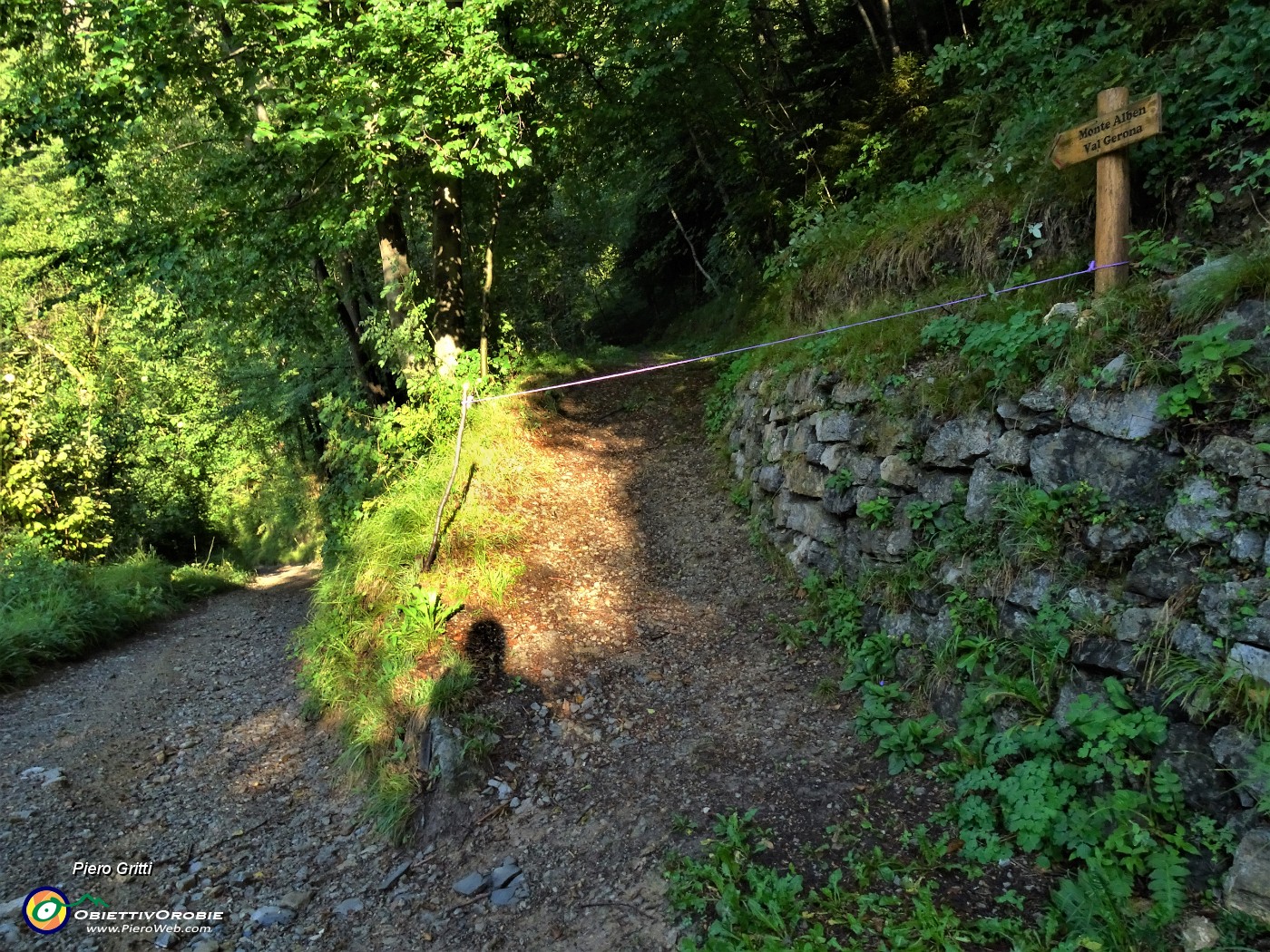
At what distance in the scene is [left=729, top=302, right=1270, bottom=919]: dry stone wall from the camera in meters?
2.61

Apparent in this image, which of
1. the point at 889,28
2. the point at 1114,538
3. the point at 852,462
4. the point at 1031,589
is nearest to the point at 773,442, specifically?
the point at 852,462

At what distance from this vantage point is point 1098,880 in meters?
2.61

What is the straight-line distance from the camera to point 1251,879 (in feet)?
7.70

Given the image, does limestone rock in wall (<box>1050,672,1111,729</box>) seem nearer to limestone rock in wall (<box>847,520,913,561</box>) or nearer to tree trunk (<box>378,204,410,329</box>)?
limestone rock in wall (<box>847,520,913,561</box>)

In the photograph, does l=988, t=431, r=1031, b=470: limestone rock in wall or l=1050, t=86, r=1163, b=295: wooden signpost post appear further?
l=988, t=431, r=1031, b=470: limestone rock in wall

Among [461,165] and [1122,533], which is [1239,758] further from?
[461,165]

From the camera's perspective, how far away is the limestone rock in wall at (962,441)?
3869 millimetres

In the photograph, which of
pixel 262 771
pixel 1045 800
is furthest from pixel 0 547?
pixel 1045 800

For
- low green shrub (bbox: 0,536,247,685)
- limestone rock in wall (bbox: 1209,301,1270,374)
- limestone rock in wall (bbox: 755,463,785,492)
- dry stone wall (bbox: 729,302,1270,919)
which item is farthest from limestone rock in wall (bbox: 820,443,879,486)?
low green shrub (bbox: 0,536,247,685)

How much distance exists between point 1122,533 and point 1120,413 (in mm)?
588

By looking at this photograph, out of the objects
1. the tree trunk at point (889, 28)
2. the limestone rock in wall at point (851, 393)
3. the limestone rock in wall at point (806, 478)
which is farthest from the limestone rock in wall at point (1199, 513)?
the tree trunk at point (889, 28)

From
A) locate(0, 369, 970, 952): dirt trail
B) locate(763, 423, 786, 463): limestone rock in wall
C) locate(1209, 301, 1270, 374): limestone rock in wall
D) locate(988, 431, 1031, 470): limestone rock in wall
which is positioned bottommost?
locate(0, 369, 970, 952): dirt trail

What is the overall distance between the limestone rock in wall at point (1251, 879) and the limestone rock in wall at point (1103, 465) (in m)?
1.37

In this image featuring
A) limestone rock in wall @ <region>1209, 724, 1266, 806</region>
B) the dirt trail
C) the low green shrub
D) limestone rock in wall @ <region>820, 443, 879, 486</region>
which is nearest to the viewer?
limestone rock in wall @ <region>1209, 724, 1266, 806</region>
